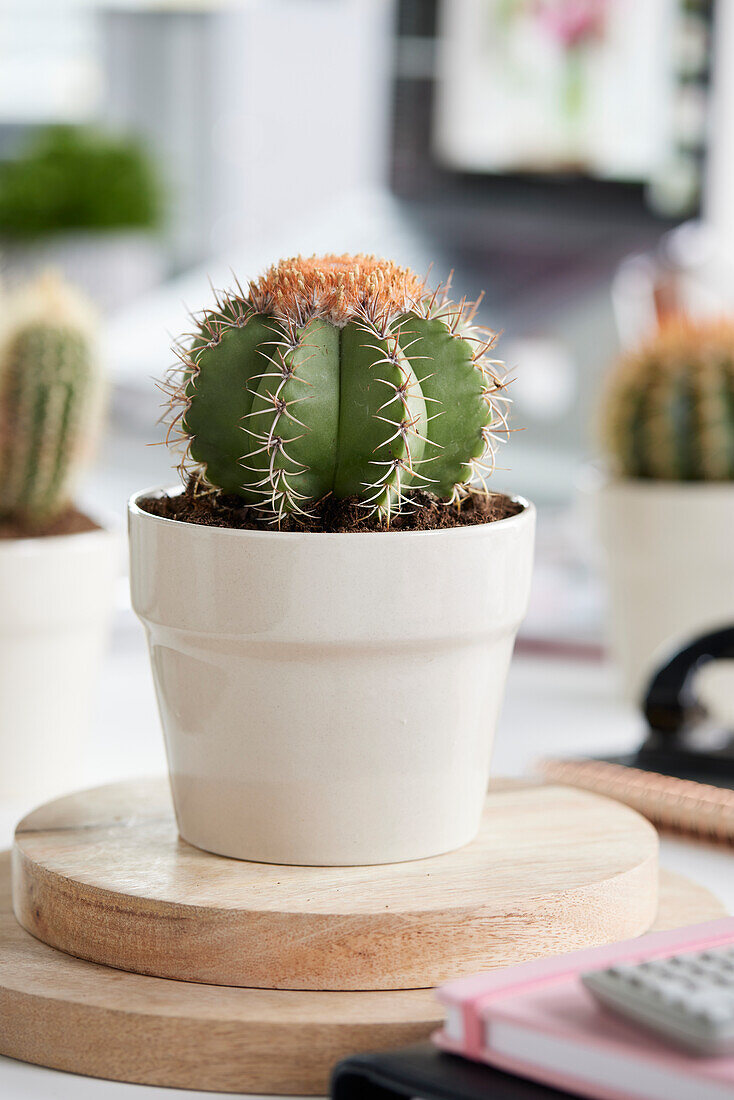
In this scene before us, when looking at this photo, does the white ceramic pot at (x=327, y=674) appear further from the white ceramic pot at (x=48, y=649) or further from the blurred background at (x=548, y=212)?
the blurred background at (x=548, y=212)

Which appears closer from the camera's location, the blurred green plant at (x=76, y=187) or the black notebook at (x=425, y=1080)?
the black notebook at (x=425, y=1080)

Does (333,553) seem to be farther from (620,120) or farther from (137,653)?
(620,120)

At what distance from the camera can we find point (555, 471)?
2.04 metres

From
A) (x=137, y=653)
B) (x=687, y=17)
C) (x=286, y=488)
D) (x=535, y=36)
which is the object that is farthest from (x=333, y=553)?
(x=535, y=36)

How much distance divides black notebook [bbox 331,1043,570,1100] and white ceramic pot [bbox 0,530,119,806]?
461 mm

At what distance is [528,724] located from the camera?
1.01m

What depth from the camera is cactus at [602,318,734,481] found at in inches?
43.3

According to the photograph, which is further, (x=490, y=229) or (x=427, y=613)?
(x=490, y=229)

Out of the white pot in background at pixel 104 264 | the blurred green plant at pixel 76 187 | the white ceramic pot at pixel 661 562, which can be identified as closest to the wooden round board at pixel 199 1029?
the white ceramic pot at pixel 661 562

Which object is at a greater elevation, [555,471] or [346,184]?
[346,184]

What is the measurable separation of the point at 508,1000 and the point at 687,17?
1.57 m

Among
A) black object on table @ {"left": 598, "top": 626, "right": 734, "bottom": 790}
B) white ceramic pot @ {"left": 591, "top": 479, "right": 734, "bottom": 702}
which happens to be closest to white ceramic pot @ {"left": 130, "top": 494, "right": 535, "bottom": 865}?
black object on table @ {"left": 598, "top": 626, "right": 734, "bottom": 790}

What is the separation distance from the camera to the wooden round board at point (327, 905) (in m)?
0.51

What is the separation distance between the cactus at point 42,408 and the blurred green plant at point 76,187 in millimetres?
3853
